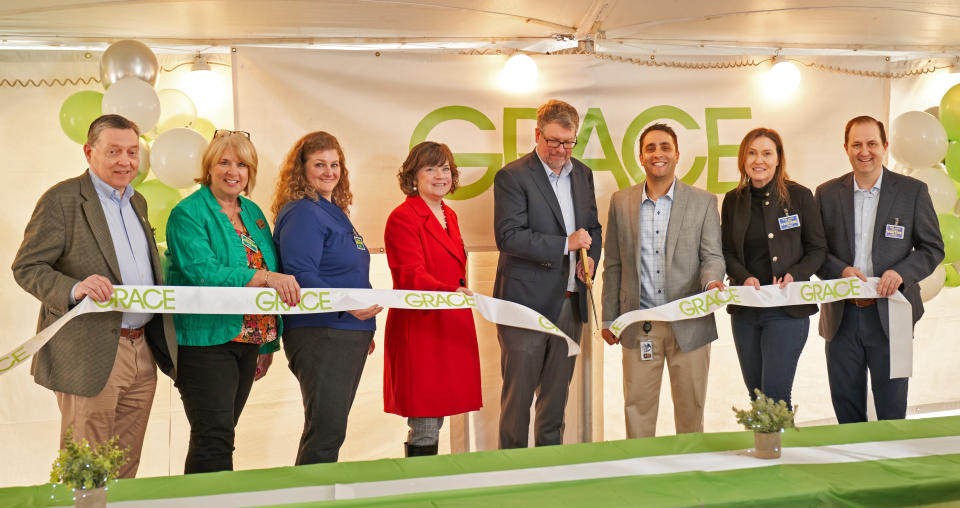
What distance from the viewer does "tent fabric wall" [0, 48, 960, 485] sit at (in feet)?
13.7

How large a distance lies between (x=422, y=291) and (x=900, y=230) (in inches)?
93.3

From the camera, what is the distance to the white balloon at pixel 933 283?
188 inches

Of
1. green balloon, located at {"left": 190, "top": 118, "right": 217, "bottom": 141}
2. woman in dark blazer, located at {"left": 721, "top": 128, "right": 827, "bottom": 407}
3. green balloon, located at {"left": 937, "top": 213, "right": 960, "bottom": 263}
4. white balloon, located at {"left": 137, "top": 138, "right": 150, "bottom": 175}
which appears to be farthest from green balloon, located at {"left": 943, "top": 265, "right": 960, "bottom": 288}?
white balloon, located at {"left": 137, "top": 138, "right": 150, "bottom": 175}

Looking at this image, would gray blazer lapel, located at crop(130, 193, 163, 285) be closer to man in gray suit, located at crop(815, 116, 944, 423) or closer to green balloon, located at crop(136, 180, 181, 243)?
green balloon, located at crop(136, 180, 181, 243)

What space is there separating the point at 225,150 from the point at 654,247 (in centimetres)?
Answer: 204

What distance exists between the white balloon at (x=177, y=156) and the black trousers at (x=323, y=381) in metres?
0.90

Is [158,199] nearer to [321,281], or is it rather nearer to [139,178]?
[139,178]

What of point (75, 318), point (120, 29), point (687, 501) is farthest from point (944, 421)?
point (120, 29)

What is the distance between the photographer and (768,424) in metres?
2.34

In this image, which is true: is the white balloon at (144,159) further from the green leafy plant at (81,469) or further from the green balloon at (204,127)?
the green leafy plant at (81,469)

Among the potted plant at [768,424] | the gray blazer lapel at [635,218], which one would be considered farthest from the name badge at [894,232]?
the potted plant at [768,424]

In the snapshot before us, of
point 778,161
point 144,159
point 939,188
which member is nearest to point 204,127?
point 144,159

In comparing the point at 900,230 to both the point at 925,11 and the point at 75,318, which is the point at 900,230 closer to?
the point at 925,11

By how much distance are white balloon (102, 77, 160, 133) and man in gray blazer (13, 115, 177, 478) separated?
630 mm
